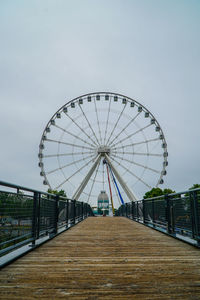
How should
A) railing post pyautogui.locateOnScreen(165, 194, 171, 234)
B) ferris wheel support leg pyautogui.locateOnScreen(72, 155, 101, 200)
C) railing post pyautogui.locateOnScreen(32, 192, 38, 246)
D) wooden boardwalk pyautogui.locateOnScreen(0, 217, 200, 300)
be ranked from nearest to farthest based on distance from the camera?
1. wooden boardwalk pyautogui.locateOnScreen(0, 217, 200, 300)
2. railing post pyautogui.locateOnScreen(32, 192, 38, 246)
3. railing post pyautogui.locateOnScreen(165, 194, 171, 234)
4. ferris wheel support leg pyautogui.locateOnScreen(72, 155, 101, 200)

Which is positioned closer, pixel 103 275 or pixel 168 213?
pixel 103 275

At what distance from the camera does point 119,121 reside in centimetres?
2408

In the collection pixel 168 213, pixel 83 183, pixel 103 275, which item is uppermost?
pixel 83 183

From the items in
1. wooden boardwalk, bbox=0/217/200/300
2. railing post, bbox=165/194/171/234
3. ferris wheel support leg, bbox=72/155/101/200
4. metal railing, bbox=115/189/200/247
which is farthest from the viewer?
ferris wheel support leg, bbox=72/155/101/200

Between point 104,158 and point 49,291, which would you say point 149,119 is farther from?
point 49,291

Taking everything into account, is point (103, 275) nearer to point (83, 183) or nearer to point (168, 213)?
point (168, 213)

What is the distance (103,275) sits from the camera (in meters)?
2.62

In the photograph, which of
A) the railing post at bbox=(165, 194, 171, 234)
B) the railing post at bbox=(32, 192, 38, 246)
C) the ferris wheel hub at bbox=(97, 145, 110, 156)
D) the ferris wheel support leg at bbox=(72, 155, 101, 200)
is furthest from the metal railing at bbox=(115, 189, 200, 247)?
the ferris wheel hub at bbox=(97, 145, 110, 156)

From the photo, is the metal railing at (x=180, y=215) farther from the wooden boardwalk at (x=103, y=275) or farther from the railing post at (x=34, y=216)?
the railing post at (x=34, y=216)

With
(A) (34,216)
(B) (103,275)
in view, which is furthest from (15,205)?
(B) (103,275)

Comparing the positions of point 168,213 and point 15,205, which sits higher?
point 15,205

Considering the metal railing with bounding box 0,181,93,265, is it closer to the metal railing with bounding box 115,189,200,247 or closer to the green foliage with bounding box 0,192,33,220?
the green foliage with bounding box 0,192,33,220

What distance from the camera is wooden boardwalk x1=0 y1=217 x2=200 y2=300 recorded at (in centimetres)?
212

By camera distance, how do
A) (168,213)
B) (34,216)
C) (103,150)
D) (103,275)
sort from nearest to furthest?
(103,275)
(34,216)
(168,213)
(103,150)
